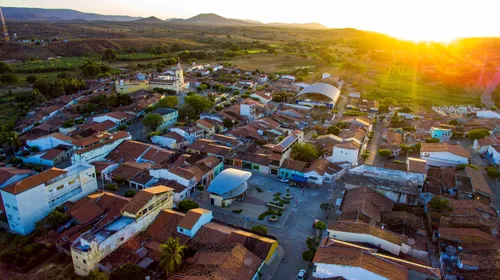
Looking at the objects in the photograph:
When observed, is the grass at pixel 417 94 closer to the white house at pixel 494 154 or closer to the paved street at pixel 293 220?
the white house at pixel 494 154

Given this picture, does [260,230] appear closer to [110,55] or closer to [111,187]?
[111,187]

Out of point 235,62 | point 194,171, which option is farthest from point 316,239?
point 235,62

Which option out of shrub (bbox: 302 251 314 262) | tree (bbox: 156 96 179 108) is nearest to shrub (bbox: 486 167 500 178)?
shrub (bbox: 302 251 314 262)

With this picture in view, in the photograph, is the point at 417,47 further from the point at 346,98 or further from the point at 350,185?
the point at 350,185

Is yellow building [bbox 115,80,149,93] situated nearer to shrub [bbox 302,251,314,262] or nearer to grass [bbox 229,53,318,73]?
grass [bbox 229,53,318,73]

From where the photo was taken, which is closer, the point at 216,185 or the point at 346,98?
the point at 216,185

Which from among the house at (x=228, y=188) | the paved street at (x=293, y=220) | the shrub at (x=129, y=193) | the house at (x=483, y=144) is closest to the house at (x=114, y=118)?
the shrub at (x=129, y=193)
